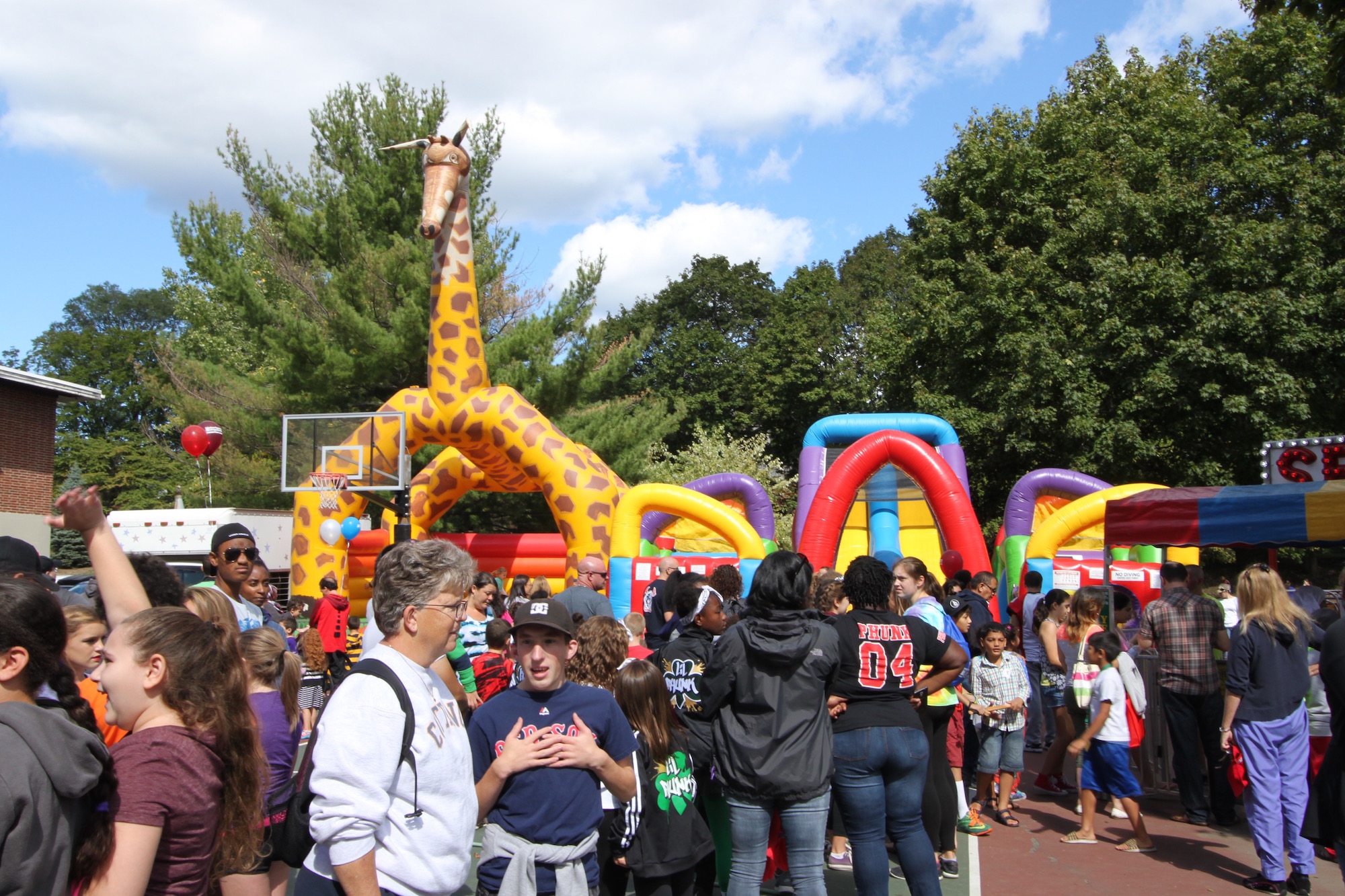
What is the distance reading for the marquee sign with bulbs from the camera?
9.88 m

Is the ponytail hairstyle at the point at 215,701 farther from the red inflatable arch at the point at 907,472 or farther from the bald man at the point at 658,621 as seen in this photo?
the red inflatable arch at the point at 907,472

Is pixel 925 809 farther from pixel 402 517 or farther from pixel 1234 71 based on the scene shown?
pixel 1234 71

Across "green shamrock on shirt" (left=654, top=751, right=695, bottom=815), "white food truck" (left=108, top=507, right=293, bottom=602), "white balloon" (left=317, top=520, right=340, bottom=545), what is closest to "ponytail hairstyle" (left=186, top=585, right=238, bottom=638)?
"green shamrock on shirt" (left=654, top=751, right=695, bottom=815)

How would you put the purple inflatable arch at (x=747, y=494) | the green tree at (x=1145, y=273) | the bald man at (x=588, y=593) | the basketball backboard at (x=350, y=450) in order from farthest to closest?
the green tree at (x=1145, y=273)
the purple inflatable arch at (x=747, y=494)
the basketball backboard at (x=350, y=450)
the bald man at (x=588, y=593)

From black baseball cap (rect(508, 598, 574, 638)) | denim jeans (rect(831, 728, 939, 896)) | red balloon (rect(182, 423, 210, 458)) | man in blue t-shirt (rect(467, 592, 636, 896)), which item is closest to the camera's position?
man in blue t-shirt (rect(467, 592, 636, 896))

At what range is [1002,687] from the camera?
21.3ft

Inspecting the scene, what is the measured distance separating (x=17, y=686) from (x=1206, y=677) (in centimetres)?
664

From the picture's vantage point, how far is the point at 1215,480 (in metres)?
18.8

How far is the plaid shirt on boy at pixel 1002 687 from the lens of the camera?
6.48 meters

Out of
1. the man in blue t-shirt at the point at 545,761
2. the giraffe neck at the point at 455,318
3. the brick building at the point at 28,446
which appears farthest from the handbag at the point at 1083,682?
the brick building at the point at 28,446

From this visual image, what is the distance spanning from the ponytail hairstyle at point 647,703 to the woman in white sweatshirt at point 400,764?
132cm

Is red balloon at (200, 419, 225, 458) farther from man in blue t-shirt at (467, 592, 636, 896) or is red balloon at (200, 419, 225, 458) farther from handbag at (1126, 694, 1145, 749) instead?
man in blue t-shirt at (467, 592, 636, 896)

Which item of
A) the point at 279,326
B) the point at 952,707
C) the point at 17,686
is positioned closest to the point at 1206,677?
the point at 952,707

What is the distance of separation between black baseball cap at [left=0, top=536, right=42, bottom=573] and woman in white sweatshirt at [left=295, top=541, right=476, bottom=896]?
1702 mm
